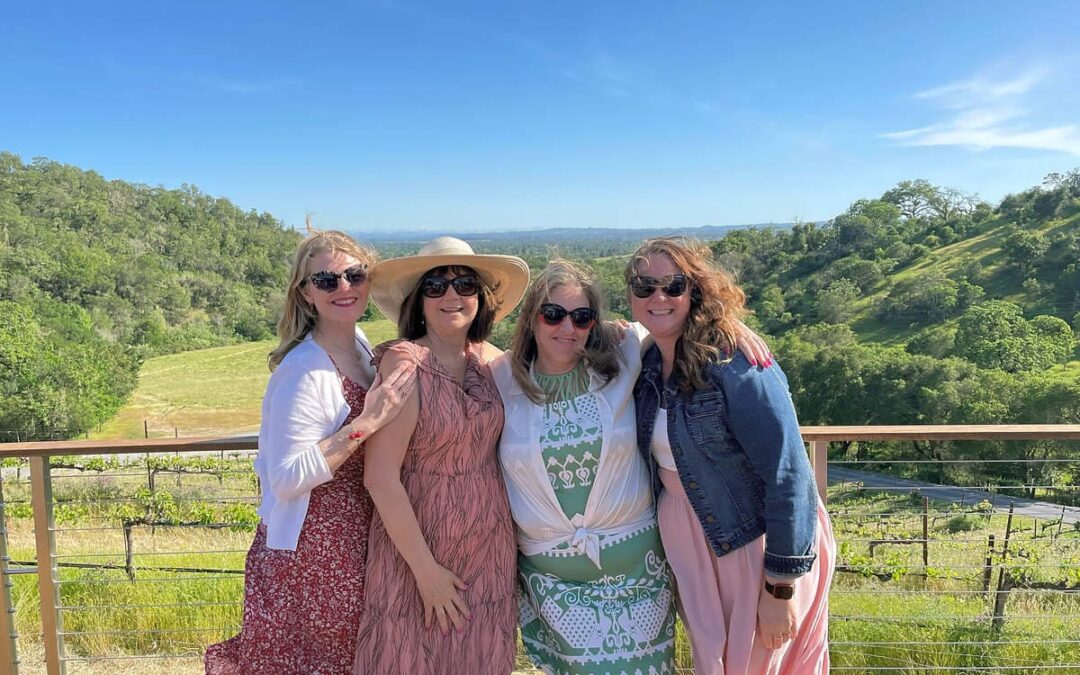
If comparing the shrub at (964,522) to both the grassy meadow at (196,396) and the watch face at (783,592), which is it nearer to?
the watch face at (783,592)

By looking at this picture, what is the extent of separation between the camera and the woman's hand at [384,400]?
5.35ft

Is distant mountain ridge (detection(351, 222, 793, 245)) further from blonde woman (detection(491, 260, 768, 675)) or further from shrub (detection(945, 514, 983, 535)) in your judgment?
shrub (detection(945, 514, 983, 535))

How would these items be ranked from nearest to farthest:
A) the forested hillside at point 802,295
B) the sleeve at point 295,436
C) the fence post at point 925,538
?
1. the sleeve at point 295,436
2. the fence post at point 925,538
3. the forested hillside at point 802,295

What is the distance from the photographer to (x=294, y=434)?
1638 millimetres

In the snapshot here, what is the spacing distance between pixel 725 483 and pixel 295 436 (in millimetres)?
1053

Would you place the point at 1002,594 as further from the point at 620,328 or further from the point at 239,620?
the point at 239,620

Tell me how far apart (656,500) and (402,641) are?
2.41 feet

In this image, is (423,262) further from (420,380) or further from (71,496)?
(71,496)

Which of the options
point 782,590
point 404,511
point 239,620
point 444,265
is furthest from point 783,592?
point 239,620

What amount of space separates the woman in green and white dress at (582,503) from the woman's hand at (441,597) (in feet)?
0.67

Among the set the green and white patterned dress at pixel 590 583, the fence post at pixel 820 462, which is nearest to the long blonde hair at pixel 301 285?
the green and white patterned dress at pixel 590 583

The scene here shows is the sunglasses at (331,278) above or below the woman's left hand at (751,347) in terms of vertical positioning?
above

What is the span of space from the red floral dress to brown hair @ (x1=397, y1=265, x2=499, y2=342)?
0.24m

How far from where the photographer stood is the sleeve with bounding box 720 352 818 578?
1664 millimetres
